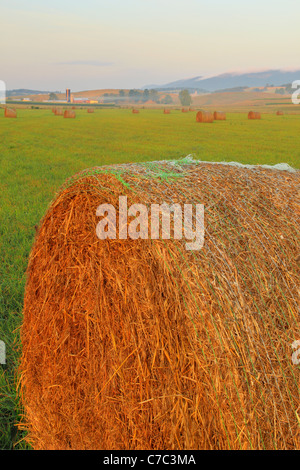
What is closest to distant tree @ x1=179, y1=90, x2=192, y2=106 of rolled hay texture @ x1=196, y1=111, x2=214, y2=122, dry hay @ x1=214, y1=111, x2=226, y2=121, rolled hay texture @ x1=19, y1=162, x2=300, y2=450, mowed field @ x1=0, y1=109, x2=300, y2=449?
dry hay @ x1=214, y1=111, x2=226, y2=121

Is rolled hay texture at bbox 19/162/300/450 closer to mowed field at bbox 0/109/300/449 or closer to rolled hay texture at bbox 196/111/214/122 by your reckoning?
mowed field at bbox 0/109/300/449

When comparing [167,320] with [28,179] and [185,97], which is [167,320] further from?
[185,97]

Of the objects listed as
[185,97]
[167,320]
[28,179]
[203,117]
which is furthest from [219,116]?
[185,97]

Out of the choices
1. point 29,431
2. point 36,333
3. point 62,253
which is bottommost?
point 29,431

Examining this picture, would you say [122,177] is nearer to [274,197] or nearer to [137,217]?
[137,217]

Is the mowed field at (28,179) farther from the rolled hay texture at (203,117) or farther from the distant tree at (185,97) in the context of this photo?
the distant tree at (185,97)

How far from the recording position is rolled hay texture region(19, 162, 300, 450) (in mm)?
2324

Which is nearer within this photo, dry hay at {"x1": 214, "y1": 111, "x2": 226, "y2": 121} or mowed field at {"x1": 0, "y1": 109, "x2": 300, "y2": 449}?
mowed field at {"x1": 0, "y1": 109, "x2": 300, "y2": 449}

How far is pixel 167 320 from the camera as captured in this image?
97.7 inches

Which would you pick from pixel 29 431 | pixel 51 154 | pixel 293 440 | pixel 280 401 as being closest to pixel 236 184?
pixel 280 401

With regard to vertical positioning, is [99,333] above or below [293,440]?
above

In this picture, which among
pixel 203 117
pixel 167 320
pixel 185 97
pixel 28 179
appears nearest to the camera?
pixel 167 320

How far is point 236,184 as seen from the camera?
337 centimetres

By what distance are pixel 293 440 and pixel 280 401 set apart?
0.98 ft
